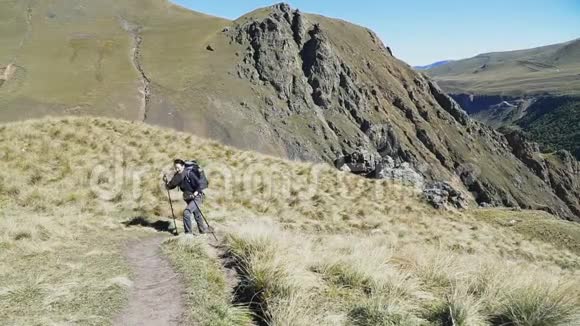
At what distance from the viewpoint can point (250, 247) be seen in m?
9.85

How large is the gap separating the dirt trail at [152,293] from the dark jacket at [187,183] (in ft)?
8.33

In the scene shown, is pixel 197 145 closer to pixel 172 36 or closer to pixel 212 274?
pixel 212 274

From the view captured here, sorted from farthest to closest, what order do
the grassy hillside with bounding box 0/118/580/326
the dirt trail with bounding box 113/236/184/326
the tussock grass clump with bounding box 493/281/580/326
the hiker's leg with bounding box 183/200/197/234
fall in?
1. the hiker's leg with bounding box 183/200/197/234
2. the grassy hillside with bounding box 0/118/580/326
3. the dirt trail with bounding box 113/236/184/326
4. the tussock grass clump with bounding box 493/281/580/326

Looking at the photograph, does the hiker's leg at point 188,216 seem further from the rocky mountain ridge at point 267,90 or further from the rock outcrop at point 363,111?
the rock outcrop at point 363,111

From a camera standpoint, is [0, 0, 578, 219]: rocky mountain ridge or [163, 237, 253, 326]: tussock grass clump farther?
[0, 0, 578, 219]: rocky mountain ridge

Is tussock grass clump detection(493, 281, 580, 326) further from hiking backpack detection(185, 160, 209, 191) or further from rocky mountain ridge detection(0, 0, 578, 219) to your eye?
rocky mountain ridge detection(0, 0, 578, 219)

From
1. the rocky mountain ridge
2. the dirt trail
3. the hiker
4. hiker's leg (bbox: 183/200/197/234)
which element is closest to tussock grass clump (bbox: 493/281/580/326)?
the dirt trail

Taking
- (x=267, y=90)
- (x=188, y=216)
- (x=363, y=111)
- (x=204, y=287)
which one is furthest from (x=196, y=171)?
(x=363, y=111)

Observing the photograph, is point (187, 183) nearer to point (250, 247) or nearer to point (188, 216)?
point (188, 216)

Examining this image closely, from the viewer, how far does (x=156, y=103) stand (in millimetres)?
105438

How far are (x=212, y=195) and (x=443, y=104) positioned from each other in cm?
17332

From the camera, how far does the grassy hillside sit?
7.52m

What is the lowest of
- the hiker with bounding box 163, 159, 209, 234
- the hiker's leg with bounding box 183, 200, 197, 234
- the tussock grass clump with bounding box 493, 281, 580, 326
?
the tussock grass clump with bounding box 493, 281, 580, 326

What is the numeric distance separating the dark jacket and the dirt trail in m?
2.54
